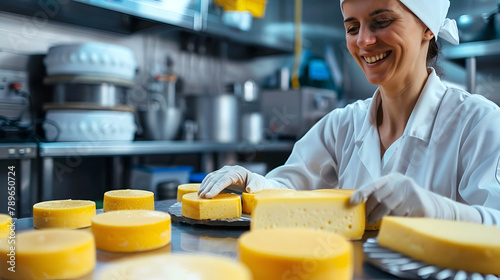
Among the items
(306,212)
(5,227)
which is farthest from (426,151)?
(5,227)

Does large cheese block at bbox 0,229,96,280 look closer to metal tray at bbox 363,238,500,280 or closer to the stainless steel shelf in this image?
metal tray at bbox 363,238,500,280

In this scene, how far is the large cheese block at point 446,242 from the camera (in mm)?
666

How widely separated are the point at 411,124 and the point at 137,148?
141 cm

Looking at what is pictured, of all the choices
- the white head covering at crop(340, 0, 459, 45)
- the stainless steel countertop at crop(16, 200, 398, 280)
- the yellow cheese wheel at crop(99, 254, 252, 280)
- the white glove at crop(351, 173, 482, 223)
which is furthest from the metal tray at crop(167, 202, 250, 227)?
the white head covering at crop(340, 0, 459, 45)

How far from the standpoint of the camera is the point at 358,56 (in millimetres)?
1356

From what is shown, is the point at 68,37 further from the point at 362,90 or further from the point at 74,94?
the point at 362,90

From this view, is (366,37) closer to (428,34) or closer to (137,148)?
(428,34)

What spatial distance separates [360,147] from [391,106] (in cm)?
17

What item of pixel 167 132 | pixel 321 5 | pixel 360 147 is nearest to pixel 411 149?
pixel 360 147

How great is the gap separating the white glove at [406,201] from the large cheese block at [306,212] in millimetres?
36

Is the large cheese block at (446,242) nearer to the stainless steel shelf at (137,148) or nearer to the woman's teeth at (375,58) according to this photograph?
the woman's teeth at (375,58)

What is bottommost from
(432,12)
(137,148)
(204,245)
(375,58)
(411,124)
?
(204,245)

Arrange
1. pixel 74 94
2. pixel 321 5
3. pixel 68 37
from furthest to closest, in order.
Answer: pixel 321 5 < pixel 68 37 < pixel 74 94

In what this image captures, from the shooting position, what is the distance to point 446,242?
2.22 ft
